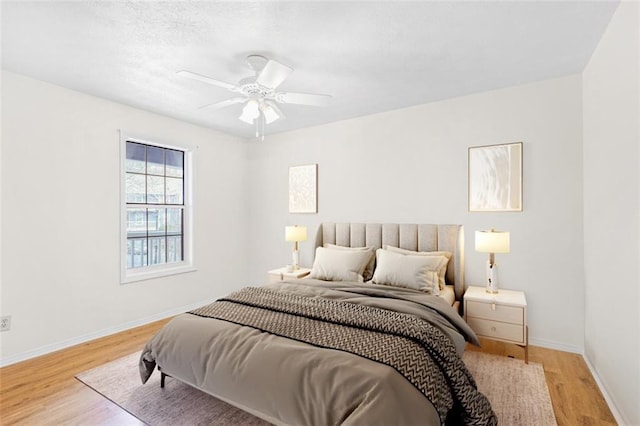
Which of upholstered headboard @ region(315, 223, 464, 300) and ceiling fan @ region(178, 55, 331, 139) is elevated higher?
ceiling fan @ region(178, 55, 331, 139)

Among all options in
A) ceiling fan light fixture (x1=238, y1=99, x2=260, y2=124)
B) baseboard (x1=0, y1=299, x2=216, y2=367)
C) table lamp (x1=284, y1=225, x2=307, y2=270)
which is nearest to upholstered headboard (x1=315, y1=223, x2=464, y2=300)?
table lamp (x1=284, y1=225, x2=307, y2=270)

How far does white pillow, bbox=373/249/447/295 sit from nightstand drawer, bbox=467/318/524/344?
442mm

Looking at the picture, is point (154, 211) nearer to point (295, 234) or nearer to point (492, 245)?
point (295, 234)

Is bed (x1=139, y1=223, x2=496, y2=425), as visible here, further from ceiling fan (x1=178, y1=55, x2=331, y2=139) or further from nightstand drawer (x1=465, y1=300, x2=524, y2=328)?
ceiling fan (x1=178, y1=55, x2=331, y2=139)

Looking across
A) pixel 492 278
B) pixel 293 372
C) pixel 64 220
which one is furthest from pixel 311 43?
pixel 64 220

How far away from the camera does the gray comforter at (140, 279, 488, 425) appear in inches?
59.2

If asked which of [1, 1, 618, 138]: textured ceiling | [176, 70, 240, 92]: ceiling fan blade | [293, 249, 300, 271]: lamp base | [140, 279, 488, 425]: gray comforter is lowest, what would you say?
[140, 279, 488, 425]: gray comforter

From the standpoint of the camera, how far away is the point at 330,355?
172 cm

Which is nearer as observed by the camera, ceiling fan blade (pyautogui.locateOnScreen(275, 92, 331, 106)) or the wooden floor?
the wooden floor

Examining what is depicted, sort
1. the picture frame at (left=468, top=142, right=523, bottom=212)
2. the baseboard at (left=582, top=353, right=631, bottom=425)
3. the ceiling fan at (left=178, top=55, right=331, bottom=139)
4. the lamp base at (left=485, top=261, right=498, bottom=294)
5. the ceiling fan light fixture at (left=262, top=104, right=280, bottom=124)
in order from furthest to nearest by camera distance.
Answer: the picture frame at (left=468, top=142, right=523, bottom=212), the lamp base at (left=485, top=261, right=498, bottom=294), the ceiling fan light fixture at (left=262, top=104, right=280, bottom=124), the ceiling fan at (left=178, top=55, right=331, bottom=139), the baseboard at (left=582, top=353, right=631, bottom=425)

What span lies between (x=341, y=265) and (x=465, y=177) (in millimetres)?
1653

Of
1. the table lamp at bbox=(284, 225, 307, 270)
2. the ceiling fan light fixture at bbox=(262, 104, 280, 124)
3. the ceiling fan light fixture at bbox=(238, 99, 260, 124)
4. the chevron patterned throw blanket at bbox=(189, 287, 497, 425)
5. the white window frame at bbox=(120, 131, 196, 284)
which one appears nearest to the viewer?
the chevron patterned throw blanket at bbox=(189, 287, 497, 425)

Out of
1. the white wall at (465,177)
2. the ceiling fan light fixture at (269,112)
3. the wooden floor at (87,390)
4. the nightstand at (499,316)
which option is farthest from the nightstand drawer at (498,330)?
the ceiling fan light fixture at (269,112)

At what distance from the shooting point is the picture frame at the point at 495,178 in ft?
10.4
